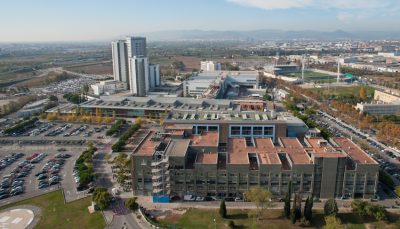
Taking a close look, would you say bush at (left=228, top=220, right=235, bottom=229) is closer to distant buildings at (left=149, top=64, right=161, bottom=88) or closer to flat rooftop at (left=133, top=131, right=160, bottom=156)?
flat rooftop at (left=133, top=131, right=160, bottom=156)

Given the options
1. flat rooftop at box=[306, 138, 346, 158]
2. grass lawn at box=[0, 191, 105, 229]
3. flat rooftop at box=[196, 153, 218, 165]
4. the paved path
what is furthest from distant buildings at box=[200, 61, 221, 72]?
the paved path

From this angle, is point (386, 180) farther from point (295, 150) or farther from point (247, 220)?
point (247, 220)

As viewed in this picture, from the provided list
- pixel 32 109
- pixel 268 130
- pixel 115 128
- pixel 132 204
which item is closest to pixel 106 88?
pixel 32 109

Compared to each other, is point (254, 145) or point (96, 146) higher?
point (254, 145)

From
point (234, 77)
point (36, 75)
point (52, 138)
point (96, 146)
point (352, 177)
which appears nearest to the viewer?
point (352, 177)

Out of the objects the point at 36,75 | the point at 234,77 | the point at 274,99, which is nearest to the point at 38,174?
the point at 274,99

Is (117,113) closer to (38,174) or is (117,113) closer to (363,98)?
(38,174)
